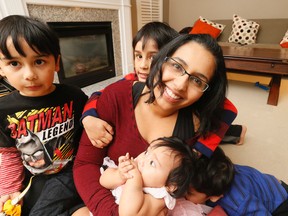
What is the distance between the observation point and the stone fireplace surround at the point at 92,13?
1.99 metres

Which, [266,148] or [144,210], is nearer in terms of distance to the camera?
[144,210]

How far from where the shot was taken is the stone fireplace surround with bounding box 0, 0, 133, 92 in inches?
78.2

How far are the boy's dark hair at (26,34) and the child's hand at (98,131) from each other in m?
0.31

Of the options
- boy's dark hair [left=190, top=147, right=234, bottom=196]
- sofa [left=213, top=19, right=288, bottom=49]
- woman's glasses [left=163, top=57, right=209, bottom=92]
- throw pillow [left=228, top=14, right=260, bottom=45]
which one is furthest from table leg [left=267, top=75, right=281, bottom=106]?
woman's glasses [left=163, top=57, right=209, bottom=92]

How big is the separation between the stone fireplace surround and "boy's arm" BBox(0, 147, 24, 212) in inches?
66.4

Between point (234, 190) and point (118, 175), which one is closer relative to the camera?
point (118, 175)

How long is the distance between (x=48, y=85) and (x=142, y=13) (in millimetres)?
3358

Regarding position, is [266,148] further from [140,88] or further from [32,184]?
[32,184]

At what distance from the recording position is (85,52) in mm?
2914

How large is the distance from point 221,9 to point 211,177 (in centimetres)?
431

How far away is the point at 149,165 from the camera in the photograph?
0.70 metres

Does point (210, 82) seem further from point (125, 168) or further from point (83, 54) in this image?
point (83, 54)

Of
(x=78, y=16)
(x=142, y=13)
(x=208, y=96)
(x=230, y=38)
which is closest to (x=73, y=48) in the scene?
(x=78, y=16)

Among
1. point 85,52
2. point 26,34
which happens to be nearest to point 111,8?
point 85,52
